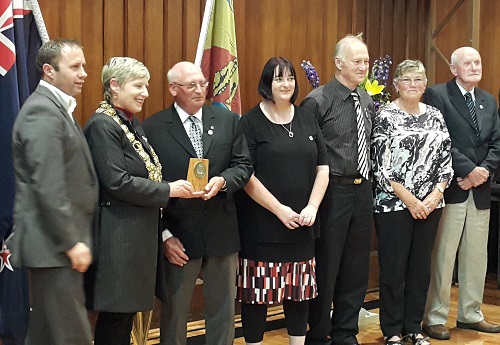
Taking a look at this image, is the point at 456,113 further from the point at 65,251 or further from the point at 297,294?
the point at 65,251

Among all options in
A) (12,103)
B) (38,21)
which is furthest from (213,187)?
(38,21)

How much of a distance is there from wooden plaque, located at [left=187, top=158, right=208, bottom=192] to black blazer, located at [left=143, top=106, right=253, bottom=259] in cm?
13

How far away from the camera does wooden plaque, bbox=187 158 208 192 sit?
10.9ft

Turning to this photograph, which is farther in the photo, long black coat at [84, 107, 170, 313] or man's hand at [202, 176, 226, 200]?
man's hand at [202, 176, 226, 200]

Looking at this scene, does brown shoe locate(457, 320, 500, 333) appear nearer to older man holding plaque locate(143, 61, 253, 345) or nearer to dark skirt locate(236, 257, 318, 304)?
dark skirt locate(236, 257, 318, 304)

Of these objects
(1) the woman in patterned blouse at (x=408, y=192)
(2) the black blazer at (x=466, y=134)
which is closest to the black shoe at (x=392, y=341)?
(1) the woman in patterned blouse at (x=408, y=192)

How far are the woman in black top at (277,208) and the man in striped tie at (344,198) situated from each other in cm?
19

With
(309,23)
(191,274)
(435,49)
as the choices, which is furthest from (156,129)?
(435,49)

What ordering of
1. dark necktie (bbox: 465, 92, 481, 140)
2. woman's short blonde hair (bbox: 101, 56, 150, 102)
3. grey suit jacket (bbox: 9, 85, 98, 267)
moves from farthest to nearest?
dark necktie (bbox: 465, 92, 481, 140) < woman's short blonde hair (bbox: 101, 56, 150, 102) < grey suit jacket (bbox: 9, 85, 98, 267)

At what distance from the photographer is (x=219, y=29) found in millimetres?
4262

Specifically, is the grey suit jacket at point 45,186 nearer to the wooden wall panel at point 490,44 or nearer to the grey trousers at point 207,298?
the grey trousers at point 207,298

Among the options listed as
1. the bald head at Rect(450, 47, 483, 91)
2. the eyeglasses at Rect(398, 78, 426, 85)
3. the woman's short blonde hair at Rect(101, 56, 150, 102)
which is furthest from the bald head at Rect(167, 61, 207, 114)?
the bald head at Rect(450, 47, 483, 91)

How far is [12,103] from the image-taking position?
3.49m

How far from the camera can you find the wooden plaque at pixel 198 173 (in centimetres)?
332
